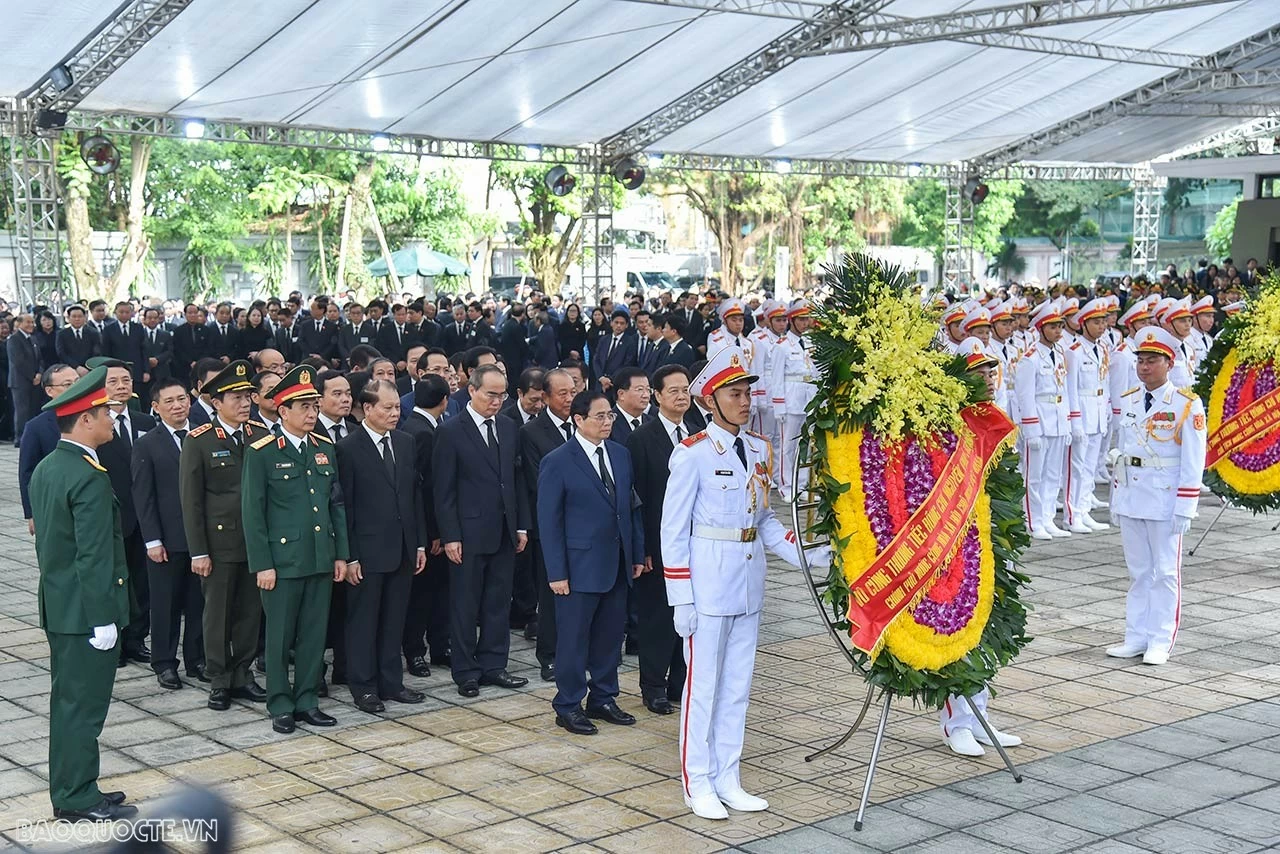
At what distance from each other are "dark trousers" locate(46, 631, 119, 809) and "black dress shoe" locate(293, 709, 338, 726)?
1.37 m

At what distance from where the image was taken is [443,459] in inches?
276

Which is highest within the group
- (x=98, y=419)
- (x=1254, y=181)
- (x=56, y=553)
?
(x=1254, y=181)

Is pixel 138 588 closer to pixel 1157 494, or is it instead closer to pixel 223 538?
pixel 223 538

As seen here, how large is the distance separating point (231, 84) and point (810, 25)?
751cm

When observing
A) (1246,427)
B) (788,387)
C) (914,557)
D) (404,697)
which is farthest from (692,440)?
(788,387)

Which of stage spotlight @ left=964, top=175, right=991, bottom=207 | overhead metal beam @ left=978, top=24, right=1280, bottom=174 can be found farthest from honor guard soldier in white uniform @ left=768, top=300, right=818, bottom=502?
stage spotlight @ left=964, top=175, right=991, bottom=207

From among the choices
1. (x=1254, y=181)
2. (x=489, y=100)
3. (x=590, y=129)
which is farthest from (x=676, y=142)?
(x=1254, y=181)

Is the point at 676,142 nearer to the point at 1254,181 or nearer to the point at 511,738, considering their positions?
the point at 1254,181

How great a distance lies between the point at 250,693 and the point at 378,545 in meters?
1.00

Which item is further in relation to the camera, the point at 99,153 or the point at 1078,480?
the point at 99,153

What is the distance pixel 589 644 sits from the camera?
6.62 meters

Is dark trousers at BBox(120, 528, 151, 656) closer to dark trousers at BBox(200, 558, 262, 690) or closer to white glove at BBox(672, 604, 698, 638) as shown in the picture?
dark trousers at BBox(200, 558, 262, 690)

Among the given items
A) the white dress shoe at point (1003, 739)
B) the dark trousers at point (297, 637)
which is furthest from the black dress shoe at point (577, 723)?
the white dress shoe at point (1003, 739)

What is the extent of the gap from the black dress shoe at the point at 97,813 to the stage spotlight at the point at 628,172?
18.0 meters
